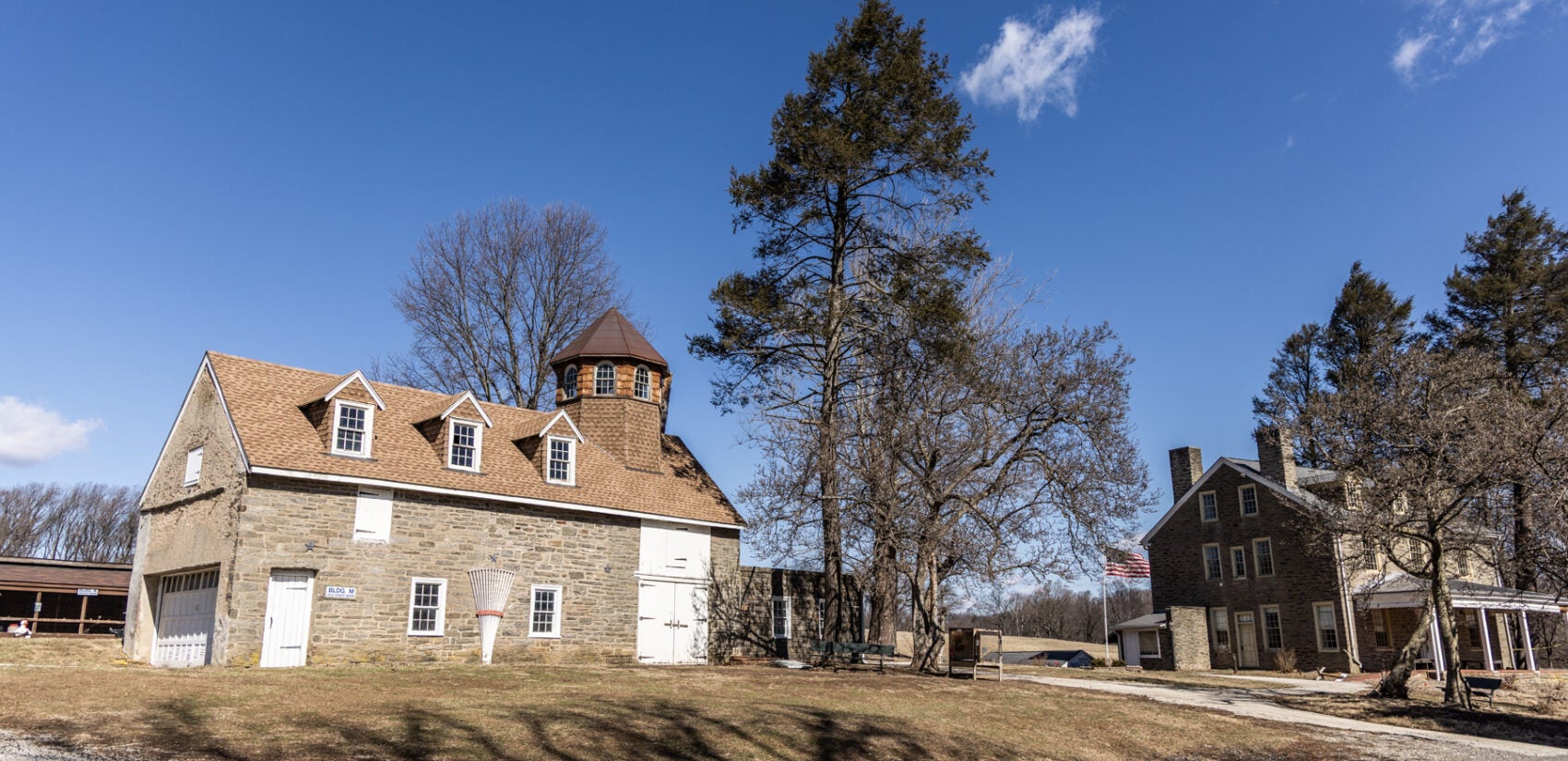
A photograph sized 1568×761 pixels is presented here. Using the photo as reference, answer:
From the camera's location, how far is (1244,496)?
3678 centimetres

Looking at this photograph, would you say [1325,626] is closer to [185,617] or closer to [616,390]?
[616,390]

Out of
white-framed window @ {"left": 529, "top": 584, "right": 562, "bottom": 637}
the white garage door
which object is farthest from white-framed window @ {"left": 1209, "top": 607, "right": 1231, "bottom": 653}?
the white garage door

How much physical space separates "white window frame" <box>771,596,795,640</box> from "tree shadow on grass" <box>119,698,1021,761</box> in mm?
14706

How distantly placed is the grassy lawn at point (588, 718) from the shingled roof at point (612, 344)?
11.2 m

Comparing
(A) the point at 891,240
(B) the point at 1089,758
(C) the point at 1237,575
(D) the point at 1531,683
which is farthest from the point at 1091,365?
(C) the point at 1237,575

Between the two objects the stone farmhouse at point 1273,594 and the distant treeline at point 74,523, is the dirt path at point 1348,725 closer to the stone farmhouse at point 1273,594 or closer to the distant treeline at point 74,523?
the stone farmhouse at point 1273,594

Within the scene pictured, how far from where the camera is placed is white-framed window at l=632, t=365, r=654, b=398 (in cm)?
2958

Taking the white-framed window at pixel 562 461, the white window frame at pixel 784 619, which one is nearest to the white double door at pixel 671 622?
the white window frame at pixel 784 619

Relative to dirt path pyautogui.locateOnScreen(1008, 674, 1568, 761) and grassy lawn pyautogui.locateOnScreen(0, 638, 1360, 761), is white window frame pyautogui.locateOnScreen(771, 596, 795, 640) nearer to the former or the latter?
dirt path pyautogui.locateOnScreen(1008, 674, 1568, 761)

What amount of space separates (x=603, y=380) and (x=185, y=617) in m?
11.7

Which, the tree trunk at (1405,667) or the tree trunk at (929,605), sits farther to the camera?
the tree trunk at (929,605)

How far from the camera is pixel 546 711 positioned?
13297 millimetres

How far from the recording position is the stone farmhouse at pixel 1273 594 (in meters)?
32.8

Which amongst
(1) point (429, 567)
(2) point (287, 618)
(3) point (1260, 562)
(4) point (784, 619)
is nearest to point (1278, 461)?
(3) point (1260, 562)
